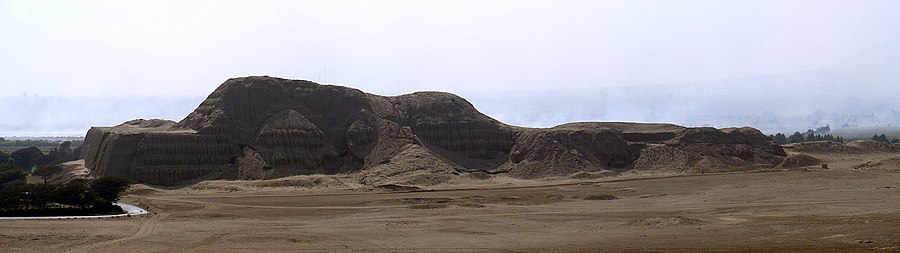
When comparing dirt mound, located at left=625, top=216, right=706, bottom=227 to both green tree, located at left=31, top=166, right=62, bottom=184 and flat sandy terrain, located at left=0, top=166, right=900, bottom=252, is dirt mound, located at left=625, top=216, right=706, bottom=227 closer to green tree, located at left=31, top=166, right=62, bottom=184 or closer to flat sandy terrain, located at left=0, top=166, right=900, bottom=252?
flat sandy terrain, located at left=0, top=166, right=900, bottom=252

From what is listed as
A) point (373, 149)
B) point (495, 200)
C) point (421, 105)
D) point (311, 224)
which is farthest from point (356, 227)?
point (421, 105)

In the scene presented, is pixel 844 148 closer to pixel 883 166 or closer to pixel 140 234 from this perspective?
pixel 883 166

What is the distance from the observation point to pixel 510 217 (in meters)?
44.2

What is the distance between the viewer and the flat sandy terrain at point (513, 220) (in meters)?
33.0

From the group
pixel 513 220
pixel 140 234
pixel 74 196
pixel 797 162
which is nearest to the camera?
pixel 140 234

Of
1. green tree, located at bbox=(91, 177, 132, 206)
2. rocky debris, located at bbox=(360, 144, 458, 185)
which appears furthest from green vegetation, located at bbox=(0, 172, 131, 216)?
rocky debris, located at bbox=(360, 144, 458, 185)

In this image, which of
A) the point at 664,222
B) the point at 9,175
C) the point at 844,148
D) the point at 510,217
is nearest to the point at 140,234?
the point at 510,217

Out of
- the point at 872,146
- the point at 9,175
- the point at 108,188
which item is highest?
the point at 872,146

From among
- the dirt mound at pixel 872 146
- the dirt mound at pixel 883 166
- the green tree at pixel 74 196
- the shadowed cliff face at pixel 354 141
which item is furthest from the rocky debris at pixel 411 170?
the dirt mound at pixel 872 146

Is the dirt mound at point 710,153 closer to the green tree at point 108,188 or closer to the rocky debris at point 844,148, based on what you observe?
the rocky debris at point 844,148

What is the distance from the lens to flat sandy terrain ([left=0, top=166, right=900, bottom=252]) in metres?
33.0

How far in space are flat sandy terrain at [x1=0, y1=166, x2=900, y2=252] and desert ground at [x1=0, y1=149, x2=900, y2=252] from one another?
0.07 meters

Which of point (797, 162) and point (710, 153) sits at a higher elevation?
point (710, 153)

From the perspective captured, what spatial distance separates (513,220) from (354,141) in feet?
104
